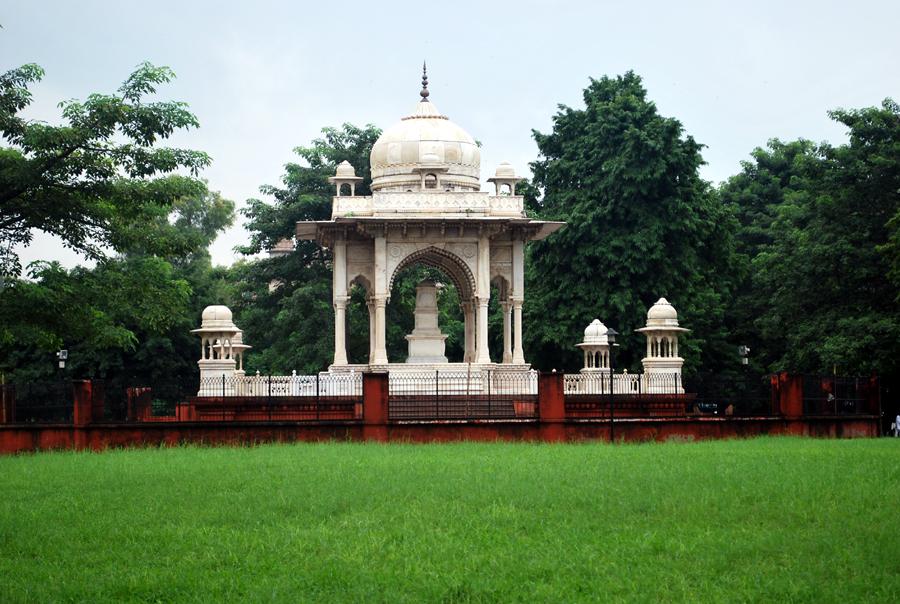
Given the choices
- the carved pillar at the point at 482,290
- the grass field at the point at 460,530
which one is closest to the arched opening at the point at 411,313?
the carved pillar at the point at 482,290

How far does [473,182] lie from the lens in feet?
119

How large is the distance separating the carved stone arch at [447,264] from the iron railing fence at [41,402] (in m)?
9.46

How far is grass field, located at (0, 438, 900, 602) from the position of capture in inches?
460

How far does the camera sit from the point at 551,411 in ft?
87.9

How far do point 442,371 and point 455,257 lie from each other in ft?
9.60

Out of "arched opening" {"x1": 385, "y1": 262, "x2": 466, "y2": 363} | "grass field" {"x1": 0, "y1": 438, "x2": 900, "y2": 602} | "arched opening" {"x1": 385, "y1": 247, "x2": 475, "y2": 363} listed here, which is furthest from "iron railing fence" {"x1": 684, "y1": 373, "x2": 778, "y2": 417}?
"arched opening" {"x1": 385, "y1": 262, "x2": 466, "y2": 363}

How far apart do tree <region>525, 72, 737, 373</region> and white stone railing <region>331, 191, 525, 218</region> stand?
800cm

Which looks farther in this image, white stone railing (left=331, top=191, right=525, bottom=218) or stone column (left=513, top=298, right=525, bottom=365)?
stone column (left=513, top=298, right=525, bottom=365)

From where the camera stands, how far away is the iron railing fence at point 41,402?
89.2ft

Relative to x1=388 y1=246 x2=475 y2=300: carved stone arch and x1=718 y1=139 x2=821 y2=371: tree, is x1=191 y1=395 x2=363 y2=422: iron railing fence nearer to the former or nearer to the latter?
x1=388 y1=246 x2=475 y2=300: carved stone arch

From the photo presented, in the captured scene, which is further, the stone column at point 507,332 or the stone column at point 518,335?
the stone column at point 507,332

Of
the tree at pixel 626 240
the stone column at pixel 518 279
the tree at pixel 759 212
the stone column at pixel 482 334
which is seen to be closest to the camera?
the stone column at pixel 482 334

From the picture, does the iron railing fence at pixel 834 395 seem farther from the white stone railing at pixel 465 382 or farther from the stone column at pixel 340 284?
the stone column at pixel 340 284

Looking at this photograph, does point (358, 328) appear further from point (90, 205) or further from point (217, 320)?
point (90, 205)
